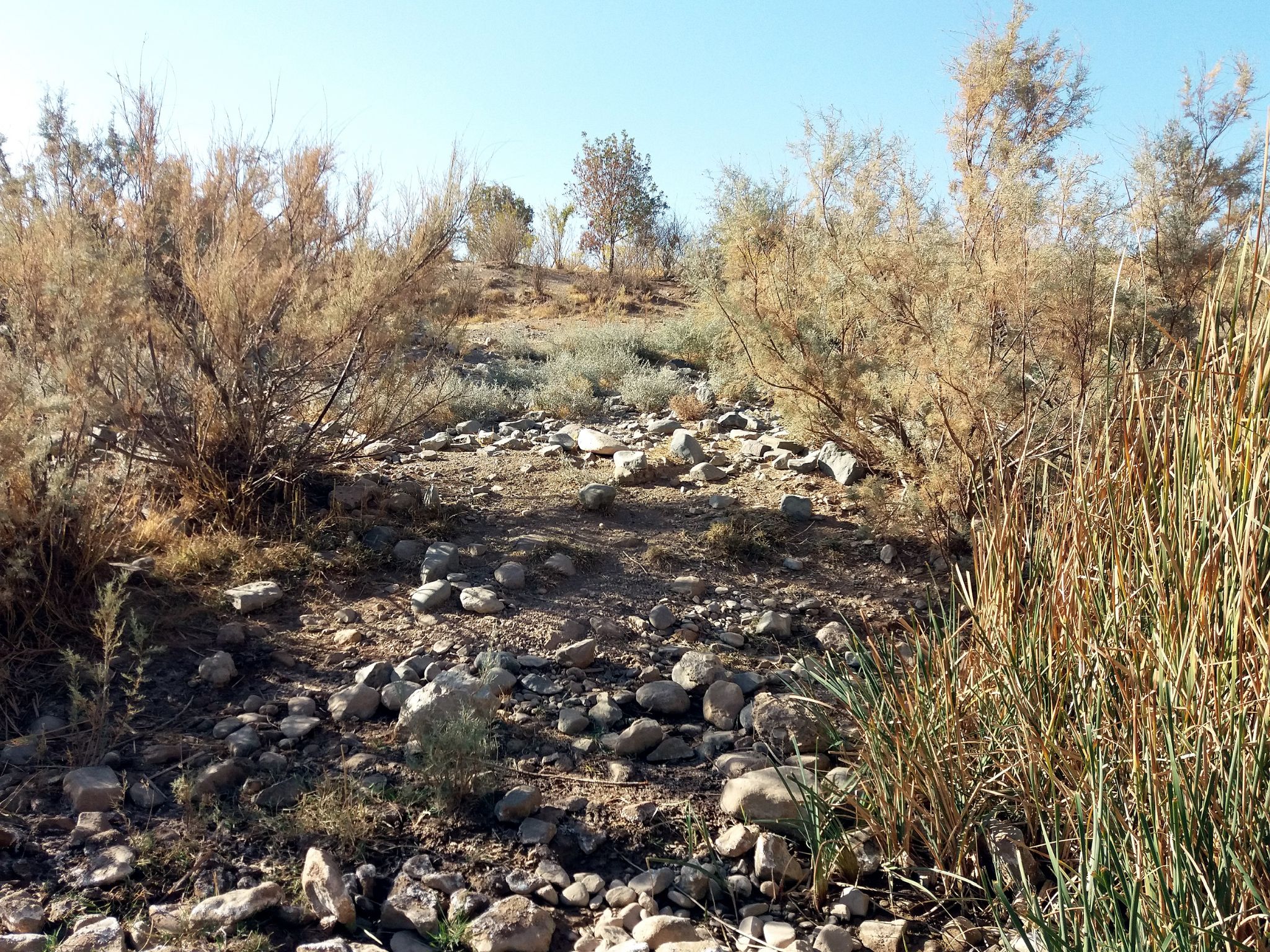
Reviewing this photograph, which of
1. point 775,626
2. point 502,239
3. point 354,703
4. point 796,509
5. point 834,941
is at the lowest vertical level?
point 834,941

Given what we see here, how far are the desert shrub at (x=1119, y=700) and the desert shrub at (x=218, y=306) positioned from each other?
352cm

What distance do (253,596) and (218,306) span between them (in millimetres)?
1615

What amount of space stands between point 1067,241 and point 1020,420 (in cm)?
99

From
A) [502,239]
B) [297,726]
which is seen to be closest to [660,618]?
[297,726]

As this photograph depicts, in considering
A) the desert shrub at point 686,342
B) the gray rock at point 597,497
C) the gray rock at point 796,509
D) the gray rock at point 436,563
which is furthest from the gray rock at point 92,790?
the desert shrub at point 686,342

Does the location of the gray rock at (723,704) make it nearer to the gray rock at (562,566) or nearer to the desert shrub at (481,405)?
the gray rock at (562,566)

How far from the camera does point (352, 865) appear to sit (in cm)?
277

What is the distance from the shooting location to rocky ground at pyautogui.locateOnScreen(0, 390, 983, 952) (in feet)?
8.45

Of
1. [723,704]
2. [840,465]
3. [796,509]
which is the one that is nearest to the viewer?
[723,704]

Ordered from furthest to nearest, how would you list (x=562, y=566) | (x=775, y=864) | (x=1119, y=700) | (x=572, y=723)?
1. (x=562, y=566)
2. (x=572, y=723)
3. (x=775, y=864)
4. (x=1119, y=700)

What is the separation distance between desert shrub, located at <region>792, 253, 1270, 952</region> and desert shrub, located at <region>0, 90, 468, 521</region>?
11.6 feet

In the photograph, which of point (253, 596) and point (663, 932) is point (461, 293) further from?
point (663, 932)

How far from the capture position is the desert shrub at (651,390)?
9008 millimetres

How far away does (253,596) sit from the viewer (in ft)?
14.1
